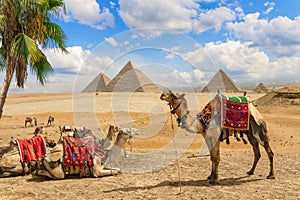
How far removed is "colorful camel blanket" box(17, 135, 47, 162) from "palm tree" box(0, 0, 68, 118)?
10.2 feet

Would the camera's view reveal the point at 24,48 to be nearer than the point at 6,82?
Yes

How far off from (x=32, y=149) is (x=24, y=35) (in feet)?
13.3

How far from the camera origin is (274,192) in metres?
5.96

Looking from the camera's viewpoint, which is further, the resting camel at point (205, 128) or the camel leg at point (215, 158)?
the camel leg at point (215, 158)

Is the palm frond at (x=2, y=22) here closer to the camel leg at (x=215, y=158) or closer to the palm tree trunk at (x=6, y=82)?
the palm tree trunk at (x=6, y=82)

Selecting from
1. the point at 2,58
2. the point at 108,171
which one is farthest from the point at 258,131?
the point at 2,58

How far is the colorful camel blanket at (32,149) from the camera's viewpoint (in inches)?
297

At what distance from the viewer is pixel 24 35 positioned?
376 inches

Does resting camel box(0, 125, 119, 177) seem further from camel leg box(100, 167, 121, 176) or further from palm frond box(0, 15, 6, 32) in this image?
palm frond box(0, 15, 6, 32)

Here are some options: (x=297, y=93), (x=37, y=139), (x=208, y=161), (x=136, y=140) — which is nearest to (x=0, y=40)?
(x=37, y=139)

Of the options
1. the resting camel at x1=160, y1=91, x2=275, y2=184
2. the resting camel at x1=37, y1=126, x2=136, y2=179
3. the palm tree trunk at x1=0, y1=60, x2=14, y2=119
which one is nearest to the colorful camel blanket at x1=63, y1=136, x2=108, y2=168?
the resting camel at x1=37, y1=126, x2=136, y2=179

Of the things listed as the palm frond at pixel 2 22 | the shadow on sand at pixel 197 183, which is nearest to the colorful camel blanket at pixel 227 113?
the shadow on sand at pixel 197 183

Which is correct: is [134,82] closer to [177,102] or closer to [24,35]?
[24,35]

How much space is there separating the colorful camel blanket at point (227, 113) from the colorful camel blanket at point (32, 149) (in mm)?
4253
